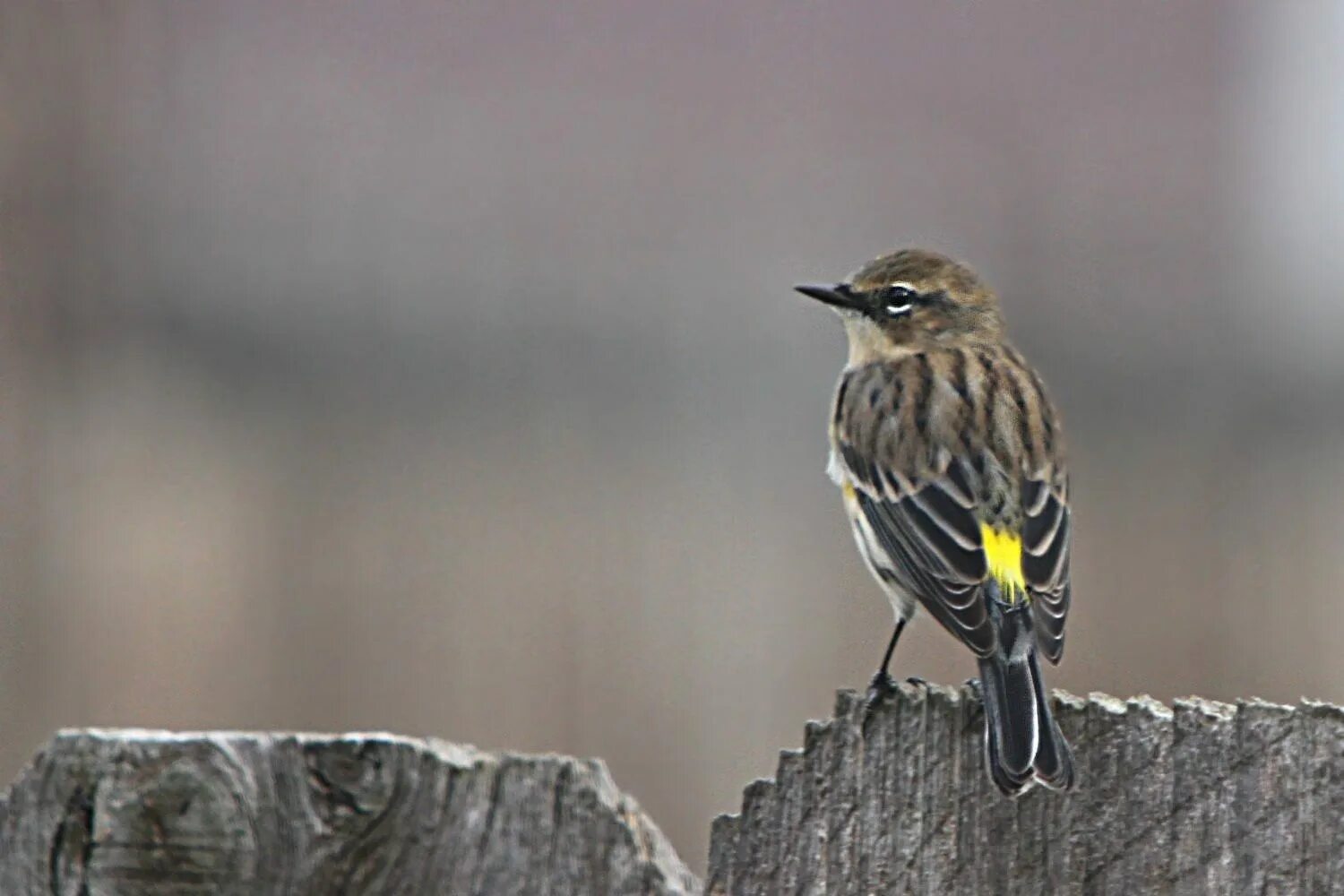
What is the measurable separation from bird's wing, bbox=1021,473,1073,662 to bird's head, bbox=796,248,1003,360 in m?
1.17

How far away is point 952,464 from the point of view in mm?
5988

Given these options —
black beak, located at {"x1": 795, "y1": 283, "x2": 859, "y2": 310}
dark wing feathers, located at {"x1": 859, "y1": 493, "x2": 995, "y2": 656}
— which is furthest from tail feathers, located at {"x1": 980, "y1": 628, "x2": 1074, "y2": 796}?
black beak, located at {"x1": 795, "y1": 283, "x2": 859, "y2": 310}

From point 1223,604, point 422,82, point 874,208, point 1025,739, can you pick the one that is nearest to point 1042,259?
point 874,208

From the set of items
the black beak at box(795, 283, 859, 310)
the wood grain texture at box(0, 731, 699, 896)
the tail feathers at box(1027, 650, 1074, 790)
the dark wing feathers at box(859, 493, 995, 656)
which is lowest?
the wood grain texture at box(0, 731, 699, 896)

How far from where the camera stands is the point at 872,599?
294 inches

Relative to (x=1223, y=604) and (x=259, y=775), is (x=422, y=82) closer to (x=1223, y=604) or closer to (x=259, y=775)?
(x=1223, y=604)

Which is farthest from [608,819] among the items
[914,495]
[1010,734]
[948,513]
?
[914,495]

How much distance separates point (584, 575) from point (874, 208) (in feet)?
A: 10.2

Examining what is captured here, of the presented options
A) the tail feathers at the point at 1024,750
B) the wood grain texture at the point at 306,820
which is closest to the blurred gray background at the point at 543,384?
the wood grain texture at the point at 306,820

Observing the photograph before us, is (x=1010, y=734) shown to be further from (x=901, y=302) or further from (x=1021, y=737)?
(x=901, y=302)

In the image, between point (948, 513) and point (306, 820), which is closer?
point (306, 820)

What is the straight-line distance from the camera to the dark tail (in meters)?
3.06

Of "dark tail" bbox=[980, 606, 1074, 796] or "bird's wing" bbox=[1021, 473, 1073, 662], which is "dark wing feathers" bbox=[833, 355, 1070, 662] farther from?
"dark tail" bbox=[980, 606, 1074, 796]

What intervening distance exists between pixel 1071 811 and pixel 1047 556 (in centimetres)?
249
